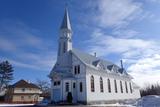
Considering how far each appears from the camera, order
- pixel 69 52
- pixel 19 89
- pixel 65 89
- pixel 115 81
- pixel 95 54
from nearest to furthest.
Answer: pixel 65 89 < pixel 69 52 < pixel 115 81 < pixel 95 54 < pixel 19 89

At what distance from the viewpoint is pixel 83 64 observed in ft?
106

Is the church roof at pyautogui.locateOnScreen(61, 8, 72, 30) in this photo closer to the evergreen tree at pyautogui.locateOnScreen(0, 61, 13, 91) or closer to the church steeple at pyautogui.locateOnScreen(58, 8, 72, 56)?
the church steeple at pyautogui.locateOnScreen(58, 8, 72, 56)

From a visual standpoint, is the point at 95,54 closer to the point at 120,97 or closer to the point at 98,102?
the point at 120,97

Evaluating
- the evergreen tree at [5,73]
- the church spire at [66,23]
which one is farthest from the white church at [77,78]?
the evergreen tree at [5,73]

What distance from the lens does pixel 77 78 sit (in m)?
32.8

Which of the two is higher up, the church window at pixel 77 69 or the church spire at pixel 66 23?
the church spire at pixel 66 23

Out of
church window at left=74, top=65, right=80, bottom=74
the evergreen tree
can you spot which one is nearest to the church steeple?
church window at left=74, top=65, right=80, bottom=74

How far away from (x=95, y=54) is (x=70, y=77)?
14.2 metres

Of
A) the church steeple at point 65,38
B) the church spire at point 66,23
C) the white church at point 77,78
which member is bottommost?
the white church at point 77,78

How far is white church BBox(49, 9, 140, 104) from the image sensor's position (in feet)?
105

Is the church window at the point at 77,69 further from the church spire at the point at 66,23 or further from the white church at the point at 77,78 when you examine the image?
the church spire at the point at 66,23

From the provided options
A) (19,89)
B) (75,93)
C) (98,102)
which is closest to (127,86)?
(98,102)

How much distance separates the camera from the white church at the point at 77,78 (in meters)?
31.9

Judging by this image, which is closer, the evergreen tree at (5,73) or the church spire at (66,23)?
the church spire at (66,23)
